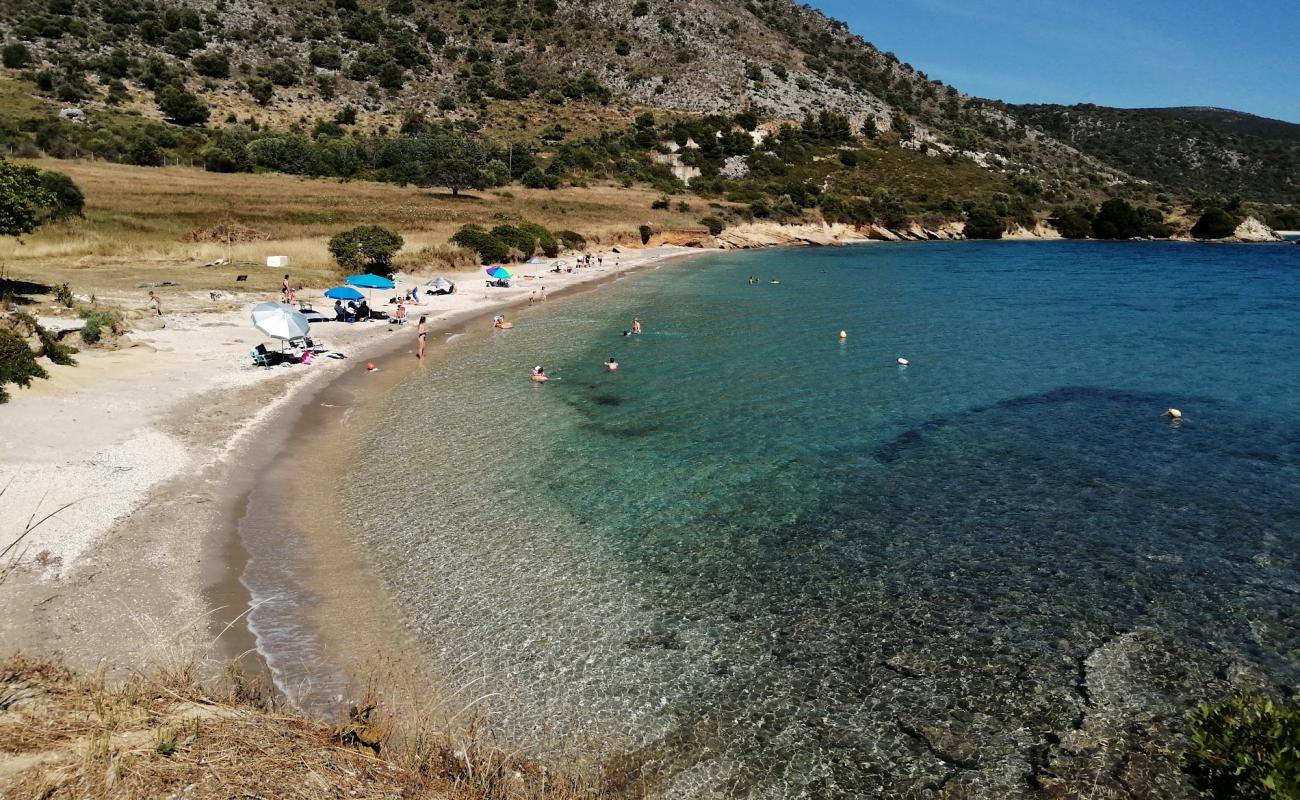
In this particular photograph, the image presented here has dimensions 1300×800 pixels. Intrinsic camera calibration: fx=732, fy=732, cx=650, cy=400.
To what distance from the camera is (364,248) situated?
46.9 metres

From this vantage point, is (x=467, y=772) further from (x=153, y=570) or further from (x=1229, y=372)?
(x=1229, y=372)

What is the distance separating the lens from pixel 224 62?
110m

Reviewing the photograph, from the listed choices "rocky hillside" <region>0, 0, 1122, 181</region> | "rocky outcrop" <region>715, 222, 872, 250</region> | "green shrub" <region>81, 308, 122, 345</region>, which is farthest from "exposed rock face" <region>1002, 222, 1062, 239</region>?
"green shrub" <region>81, 308, 122, 345</region>

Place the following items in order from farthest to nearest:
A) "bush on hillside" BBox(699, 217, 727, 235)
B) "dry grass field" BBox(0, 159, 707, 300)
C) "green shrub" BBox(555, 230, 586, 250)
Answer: "bush on hillside" BBox(699, 217, 727, 235)
"green shrub" BBox(555, 230, 586, 250)
"dry grass field" BBox(0, 159, 707, 300)

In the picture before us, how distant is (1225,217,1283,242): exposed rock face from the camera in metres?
114

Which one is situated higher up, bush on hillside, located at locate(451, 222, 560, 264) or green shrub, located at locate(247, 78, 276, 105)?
green shrub, located at locate(247, 78, 276, 105)

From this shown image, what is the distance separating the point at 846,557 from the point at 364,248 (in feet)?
135

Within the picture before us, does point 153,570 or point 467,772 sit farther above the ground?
point 467,772

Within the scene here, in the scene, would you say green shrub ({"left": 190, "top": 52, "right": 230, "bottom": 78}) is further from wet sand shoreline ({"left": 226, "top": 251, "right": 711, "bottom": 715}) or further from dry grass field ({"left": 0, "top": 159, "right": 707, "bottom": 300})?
wet sand shoreline ({"left": 226, "top": 251, "right": 711, "bottom": 715})

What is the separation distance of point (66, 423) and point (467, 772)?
17.1 meters

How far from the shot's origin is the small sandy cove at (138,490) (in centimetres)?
1121

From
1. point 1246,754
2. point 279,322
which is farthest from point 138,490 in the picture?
point 1246,754

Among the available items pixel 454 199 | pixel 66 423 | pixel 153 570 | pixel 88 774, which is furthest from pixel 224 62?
pixel 88 774

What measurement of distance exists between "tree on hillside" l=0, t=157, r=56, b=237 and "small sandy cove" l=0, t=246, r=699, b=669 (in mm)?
7050
